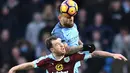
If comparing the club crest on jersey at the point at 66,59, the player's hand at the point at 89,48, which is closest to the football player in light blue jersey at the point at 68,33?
the player's hand at the point at 89,48

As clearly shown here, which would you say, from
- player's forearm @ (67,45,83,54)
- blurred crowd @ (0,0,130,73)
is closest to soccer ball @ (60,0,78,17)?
player's forearm @ (67,45,83,54)

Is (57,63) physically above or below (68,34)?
below

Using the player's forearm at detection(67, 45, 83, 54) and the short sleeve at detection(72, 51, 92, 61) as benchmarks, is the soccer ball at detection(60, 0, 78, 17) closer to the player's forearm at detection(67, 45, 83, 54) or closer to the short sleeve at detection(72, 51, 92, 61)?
the player's forearm at detection(67, 45, 83, 54)

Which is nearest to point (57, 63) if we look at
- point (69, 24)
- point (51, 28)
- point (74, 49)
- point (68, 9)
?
point (74, 49)

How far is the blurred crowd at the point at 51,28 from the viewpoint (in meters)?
15.2

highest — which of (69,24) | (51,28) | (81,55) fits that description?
(69,24)

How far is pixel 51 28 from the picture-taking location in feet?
51.4

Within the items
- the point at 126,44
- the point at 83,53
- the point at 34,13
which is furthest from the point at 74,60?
the point at 34,13

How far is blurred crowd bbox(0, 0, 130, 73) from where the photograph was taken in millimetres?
15164

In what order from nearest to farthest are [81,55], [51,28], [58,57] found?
1. [58,57]
2. [81,55]
3. [51,28]

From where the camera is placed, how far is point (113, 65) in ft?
47.4

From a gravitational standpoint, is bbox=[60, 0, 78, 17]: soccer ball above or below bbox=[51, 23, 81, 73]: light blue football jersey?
above

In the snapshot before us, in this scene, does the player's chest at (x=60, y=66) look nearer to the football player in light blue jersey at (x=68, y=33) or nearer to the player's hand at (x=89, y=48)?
the football player in light blue jersey at (x=68, y=33)

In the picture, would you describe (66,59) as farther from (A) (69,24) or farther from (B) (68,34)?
(A) (69,24)
